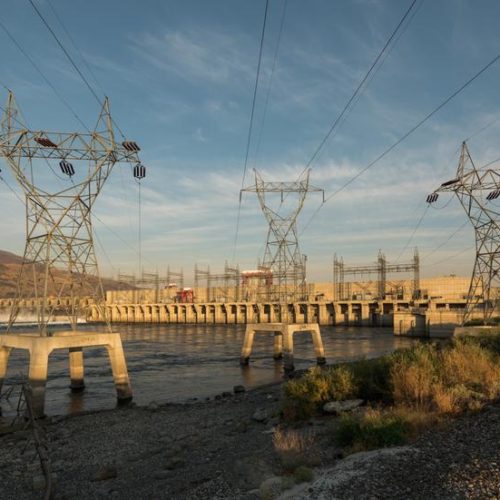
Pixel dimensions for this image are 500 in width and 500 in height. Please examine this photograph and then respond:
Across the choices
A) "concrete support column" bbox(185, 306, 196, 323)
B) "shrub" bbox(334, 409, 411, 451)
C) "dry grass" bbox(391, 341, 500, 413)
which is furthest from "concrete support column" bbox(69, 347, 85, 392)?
"concrete support column" bbox(185, 306, 196, 323)

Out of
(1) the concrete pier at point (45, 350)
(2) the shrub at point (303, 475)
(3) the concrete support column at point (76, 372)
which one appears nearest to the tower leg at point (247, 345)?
(3) the concrete support column at point (76, 372)

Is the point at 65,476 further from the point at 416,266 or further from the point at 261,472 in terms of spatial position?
the point at 416,266

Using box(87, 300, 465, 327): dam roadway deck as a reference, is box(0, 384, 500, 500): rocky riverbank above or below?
below

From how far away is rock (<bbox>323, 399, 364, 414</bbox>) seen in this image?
14344 millimetres

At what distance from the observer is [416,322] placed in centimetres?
7200

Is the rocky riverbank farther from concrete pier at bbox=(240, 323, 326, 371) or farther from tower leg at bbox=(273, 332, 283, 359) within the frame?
tower leg at bbox=(273, 332, 283, 359)

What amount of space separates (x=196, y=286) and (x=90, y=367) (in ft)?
355

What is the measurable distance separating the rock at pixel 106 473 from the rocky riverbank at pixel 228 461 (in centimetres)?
3

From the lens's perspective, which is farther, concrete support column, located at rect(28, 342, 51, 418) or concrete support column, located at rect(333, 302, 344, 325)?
concrete support column, located at rect(333, 302, 344, 325)

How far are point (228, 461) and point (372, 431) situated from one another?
3.80m

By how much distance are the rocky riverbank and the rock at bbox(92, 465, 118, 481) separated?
25mm

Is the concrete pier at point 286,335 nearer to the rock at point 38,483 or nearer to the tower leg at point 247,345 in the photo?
the tower leg at point 247,345

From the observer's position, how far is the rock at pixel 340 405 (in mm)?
14344

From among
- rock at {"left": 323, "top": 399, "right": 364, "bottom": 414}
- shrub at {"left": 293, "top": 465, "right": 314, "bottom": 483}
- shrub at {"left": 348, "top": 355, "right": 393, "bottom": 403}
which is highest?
shrub at {"left": 348, "top": 355, "right": 393, "bottom": 403}
